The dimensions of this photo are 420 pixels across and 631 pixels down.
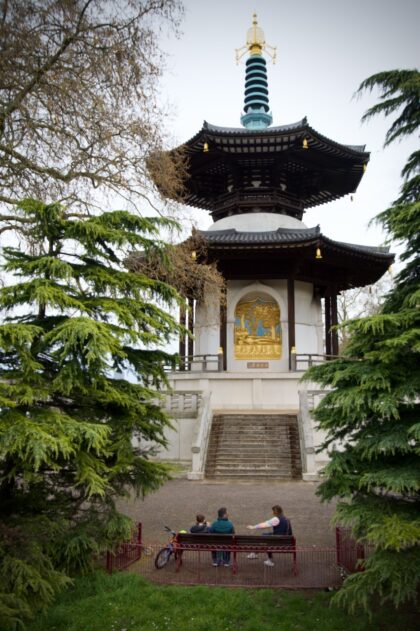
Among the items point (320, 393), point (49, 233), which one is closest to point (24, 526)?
point (49, 233)

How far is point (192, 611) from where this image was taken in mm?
6676

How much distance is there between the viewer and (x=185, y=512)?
11.5 m

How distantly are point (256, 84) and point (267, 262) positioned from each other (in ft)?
36.3

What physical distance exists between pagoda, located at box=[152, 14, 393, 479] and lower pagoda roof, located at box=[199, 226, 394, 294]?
41 mm

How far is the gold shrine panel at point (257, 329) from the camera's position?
70.1 feet

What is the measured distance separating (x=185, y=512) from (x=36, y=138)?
7946mm

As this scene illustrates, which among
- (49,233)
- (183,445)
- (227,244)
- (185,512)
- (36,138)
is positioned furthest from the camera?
(227,244)

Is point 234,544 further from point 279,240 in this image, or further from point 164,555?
point 279,240

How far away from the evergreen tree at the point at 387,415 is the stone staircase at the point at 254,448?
26.6 feet

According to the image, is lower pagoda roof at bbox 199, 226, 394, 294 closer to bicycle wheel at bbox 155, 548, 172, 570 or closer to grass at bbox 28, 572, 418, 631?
bicycle wheel at bbox 155, 548, 172, 570

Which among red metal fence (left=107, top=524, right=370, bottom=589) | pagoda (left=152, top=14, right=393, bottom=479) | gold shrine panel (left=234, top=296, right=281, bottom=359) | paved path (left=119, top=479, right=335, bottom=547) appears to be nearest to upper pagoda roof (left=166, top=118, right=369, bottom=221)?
pagoda (left=152, top=14, right=393, bottom=479)

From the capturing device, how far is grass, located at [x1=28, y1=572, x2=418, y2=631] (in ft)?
20.7

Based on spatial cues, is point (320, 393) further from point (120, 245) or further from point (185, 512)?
point (120, 245)

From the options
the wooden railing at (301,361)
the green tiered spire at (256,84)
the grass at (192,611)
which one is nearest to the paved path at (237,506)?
the grass at (192,611)
